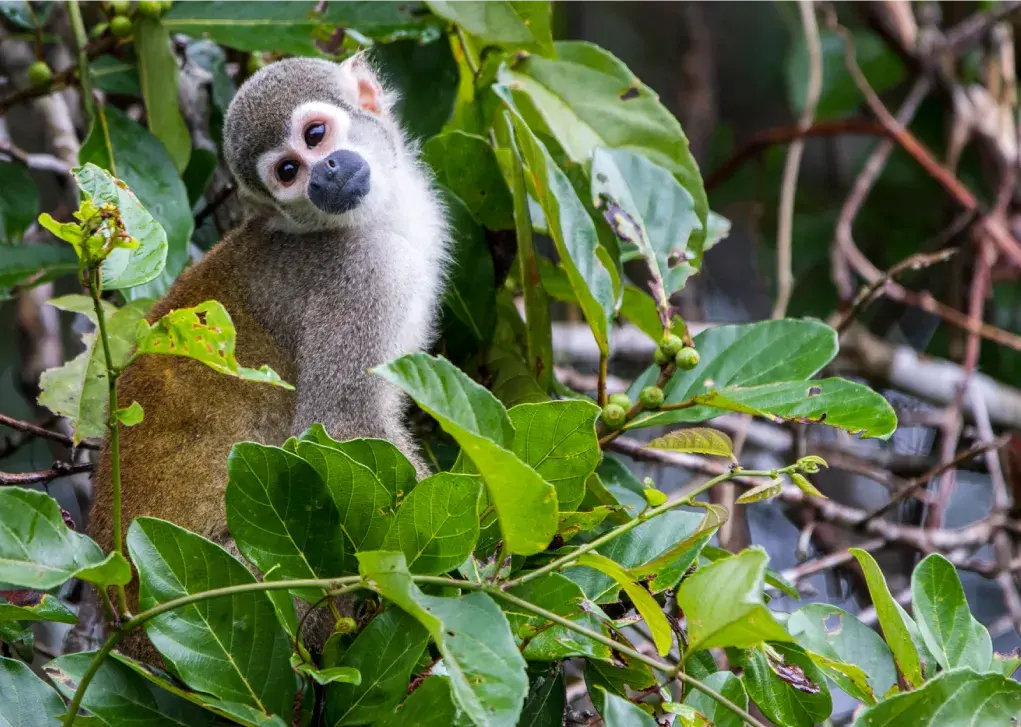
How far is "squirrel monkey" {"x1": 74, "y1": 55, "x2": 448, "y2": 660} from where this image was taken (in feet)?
8.45

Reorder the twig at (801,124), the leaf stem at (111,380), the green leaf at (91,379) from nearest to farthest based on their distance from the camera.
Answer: the leaf stem at (111,380), the green leaf at (91,379), the twig at (801,124)

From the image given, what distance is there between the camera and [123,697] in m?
1.73

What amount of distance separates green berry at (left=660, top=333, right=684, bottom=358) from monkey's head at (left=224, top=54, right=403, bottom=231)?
1090 millimetres

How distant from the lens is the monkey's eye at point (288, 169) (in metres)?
2.92

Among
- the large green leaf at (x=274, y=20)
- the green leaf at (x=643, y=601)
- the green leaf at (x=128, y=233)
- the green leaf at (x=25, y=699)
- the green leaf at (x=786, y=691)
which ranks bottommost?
the green leaf at (x=786, y=691)

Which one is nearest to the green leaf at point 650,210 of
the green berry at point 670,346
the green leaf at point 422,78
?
the green berry at point 670,346

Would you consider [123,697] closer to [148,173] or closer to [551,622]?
[551,622]

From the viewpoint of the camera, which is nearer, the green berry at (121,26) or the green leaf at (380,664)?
the green leaf at (380,664)

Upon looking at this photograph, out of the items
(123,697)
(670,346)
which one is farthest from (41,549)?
(670,346)

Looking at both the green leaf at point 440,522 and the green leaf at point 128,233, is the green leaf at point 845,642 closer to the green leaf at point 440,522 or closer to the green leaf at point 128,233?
the green leaf at point 440,522

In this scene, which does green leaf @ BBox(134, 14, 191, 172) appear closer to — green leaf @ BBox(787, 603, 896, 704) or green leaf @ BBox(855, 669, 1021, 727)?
green leaf @ BBox(787, 603, 896, 704)

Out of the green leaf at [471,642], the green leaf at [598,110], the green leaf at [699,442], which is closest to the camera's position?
the green leaf at [471,642]

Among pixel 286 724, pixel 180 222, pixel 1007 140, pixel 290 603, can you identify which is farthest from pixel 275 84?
pixel 1007 140

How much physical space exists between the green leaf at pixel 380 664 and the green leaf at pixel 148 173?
139cm
